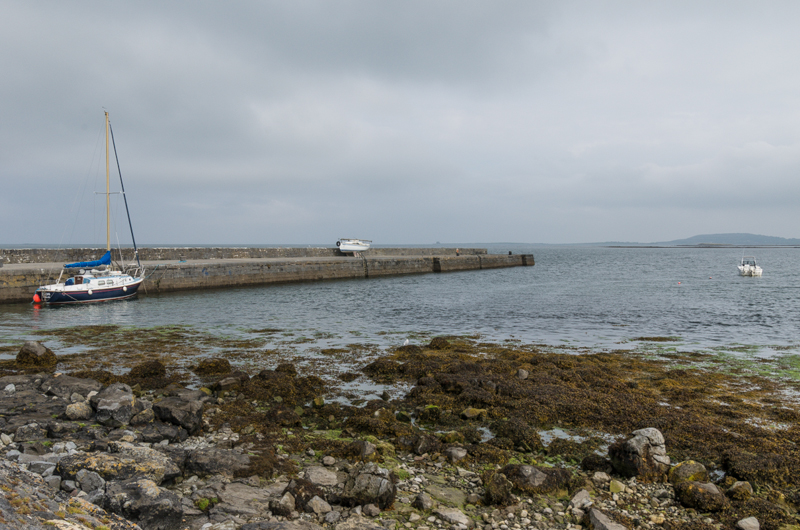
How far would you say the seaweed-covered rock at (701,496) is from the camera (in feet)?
16.5

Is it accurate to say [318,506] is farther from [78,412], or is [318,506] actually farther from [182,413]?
[78,412]

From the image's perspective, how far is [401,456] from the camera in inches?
256

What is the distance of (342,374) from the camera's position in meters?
11.2

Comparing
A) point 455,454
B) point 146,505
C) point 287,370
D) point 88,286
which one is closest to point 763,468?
point 455,454

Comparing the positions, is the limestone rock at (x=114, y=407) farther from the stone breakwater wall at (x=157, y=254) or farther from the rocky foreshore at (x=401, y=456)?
the stone breakwater wall at (x=157, y=254)

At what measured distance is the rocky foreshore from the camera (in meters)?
4.74

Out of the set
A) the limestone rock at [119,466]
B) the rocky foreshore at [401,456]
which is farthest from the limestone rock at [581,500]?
the limestone rock at [119,466]

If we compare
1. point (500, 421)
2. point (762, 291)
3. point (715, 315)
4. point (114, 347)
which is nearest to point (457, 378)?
point (500, 421)

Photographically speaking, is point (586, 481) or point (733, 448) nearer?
point (586, 481)

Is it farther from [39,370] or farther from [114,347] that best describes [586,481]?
[114,347]

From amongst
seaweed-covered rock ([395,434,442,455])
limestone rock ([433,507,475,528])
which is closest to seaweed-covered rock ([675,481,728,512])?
limestone rock ([433,507,475,528])

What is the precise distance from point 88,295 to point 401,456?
1035 inches

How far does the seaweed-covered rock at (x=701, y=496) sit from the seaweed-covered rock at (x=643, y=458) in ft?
1.38

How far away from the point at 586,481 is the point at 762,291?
3643cm
